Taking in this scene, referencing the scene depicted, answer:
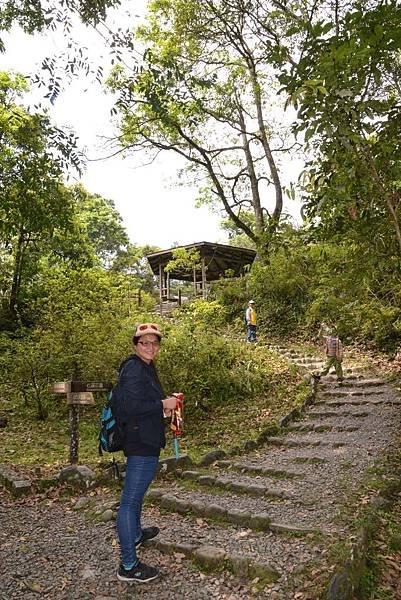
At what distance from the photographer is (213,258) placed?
72.5 feet

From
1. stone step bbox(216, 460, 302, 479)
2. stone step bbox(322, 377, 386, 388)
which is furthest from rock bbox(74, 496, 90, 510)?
stone step bbox(322, 377, 386, 388)

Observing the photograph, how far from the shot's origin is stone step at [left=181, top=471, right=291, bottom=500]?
5114mm

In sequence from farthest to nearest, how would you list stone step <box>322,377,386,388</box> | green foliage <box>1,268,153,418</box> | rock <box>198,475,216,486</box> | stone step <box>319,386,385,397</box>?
stone step <box>322,377,386,388</box>, stone step <box>319,386,385,397</box>, green foliage <box>1,268,153,418</box>, rock <box>198,475,216,486</box>

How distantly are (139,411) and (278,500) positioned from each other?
262 centimetres

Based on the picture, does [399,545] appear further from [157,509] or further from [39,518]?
[39,518]

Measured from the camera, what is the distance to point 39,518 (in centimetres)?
481

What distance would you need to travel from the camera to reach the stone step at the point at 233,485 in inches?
201

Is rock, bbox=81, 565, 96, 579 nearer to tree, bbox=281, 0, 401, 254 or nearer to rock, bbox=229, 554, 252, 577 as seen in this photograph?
rock, bbox=229, 554, 252, 577

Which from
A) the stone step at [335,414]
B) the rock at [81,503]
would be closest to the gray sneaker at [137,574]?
the rock at [81,503]

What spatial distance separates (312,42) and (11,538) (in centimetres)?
501

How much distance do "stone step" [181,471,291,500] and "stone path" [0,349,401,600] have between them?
0.04 ft

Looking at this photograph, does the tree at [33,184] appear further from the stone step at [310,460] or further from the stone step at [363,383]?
the stone step at [363,383]

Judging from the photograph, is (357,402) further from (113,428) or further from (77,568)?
(113,428)

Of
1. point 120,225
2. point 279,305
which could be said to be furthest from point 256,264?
point 120,225
